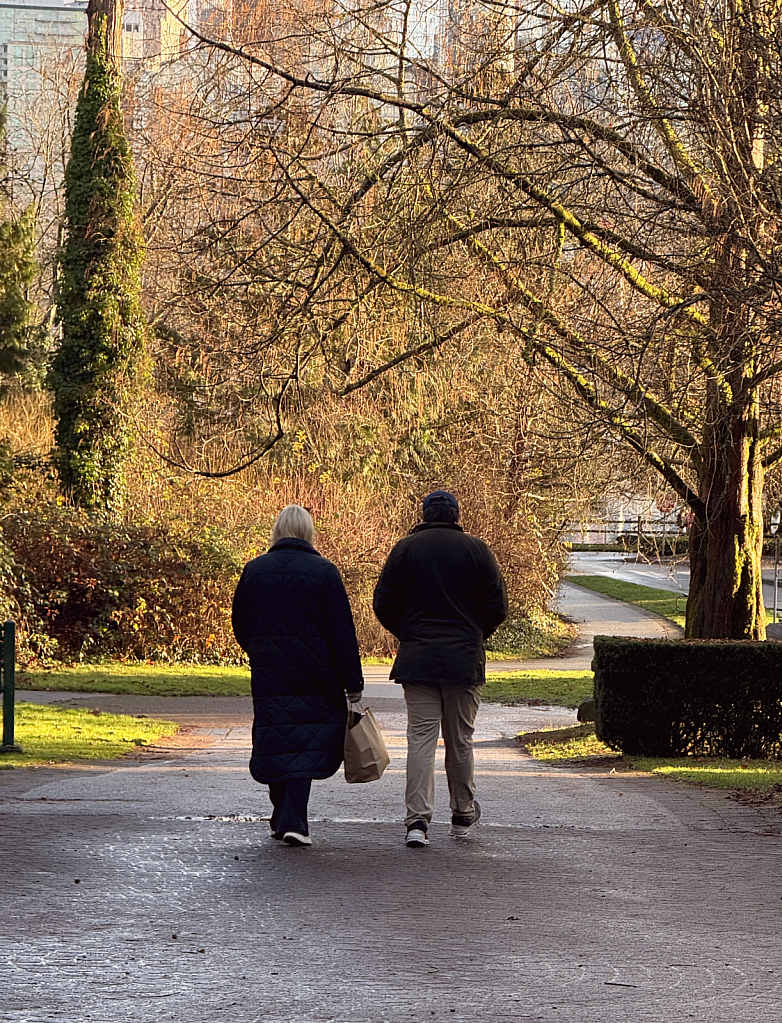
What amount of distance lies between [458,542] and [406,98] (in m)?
6.66

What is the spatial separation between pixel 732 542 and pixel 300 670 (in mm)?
7371

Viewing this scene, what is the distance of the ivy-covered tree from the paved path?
14.2 metres

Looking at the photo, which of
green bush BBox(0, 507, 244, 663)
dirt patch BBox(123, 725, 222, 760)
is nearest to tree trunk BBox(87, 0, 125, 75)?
green bush BBox(0, 507, 244, 663)

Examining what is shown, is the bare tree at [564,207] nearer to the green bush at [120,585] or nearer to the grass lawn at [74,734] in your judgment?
the grass lawn at [74,734]

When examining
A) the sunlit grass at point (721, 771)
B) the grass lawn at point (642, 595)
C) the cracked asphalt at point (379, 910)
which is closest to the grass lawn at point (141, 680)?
the sunlit grass at point (721, 771)

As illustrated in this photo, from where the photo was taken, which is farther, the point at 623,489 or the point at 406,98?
the point at 623,489

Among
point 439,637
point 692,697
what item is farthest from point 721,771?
point 439,637

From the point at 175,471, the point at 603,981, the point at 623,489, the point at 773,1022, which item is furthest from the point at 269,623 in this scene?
the point at 175,471

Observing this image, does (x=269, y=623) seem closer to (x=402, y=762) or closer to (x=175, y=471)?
(x=402, y=762)

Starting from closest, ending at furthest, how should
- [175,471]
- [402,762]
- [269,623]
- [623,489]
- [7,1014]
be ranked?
[7,1014] → [269,623] → [402,762] → [623,489] → [175,471]

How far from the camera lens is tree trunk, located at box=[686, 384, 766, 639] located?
Answer: 1350 cm

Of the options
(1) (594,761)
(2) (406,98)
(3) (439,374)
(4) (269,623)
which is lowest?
(1) (594,761)

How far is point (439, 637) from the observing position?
765 cm

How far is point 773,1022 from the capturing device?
4648 mm
